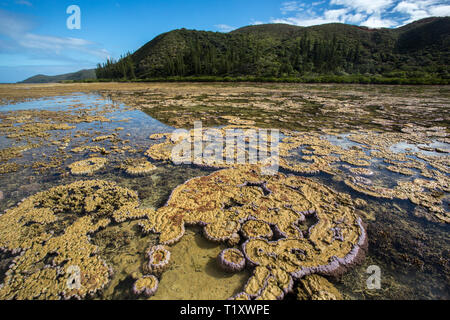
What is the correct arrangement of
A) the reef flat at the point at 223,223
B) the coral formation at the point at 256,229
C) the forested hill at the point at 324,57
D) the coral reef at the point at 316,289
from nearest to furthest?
1. the coral reef at the point at 316,289
2. the reef flat at the point at 223,223
3. the coral formation at the point at 256,229
4. the forested hill at the point at 324,57

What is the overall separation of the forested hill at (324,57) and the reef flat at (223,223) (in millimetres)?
43198

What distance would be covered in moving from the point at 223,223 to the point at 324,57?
200 ft

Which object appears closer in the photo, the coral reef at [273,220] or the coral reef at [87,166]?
the coral reef at [273,220]

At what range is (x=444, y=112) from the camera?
1030 centimetres

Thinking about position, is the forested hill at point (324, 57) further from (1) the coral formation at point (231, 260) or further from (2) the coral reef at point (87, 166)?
(1) the coral formation at point (231, 260)

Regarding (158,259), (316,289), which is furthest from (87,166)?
(316,289)

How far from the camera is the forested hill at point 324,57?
146ft

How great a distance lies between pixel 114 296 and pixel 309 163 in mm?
4144

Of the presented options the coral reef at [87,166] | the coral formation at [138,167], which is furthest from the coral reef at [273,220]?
the coral reef at [87,166]

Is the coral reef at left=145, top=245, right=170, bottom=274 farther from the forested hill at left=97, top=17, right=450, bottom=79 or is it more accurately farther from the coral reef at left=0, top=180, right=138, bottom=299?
the forested hill at left=97, top=17, right=450, bottom=79

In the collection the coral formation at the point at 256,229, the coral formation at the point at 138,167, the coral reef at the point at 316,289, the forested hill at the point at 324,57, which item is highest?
the forested hill at the point at 324,57

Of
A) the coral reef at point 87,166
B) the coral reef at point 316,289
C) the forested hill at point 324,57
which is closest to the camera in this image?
the coral reef at point 316,289

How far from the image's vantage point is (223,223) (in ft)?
8.48
